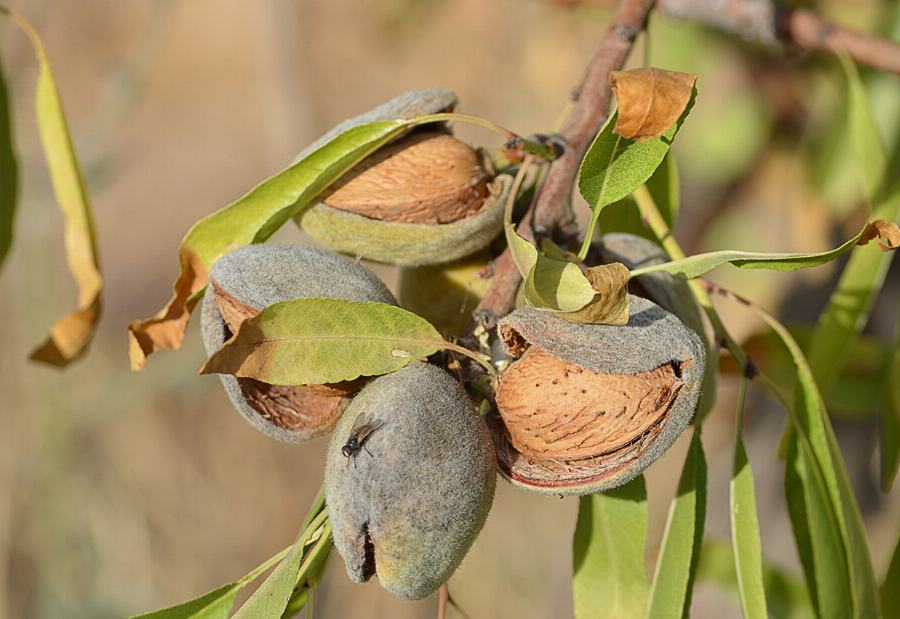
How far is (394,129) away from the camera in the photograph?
1153mm

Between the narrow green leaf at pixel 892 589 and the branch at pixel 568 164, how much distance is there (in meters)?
0.74

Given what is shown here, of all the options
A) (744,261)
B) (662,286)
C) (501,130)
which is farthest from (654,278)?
(501,130)

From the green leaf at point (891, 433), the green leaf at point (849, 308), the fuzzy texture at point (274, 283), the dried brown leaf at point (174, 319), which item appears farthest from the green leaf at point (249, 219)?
the green leaf at point (891, 433)

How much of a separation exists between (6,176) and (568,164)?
3.40ft

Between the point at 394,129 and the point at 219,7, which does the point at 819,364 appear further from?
the point at 219,7

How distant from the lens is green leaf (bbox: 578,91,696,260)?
101 cm

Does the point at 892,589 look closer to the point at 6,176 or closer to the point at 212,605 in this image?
the point at 212,605

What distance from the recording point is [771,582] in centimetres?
183

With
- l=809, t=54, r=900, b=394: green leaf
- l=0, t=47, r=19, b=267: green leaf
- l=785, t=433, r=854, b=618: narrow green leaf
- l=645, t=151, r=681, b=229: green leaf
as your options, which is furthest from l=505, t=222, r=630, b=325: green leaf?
l=0, t=47, r=19, b=267: green leaf

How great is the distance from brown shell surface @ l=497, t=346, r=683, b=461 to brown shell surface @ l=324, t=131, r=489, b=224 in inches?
10.3

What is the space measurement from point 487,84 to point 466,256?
4.09m

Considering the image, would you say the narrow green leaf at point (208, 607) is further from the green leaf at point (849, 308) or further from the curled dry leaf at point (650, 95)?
the green leaf at point (849, 308)

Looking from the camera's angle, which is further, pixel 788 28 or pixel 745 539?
pixel 788 28

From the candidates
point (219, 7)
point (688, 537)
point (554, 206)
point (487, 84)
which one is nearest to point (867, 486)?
point (688, 537)
